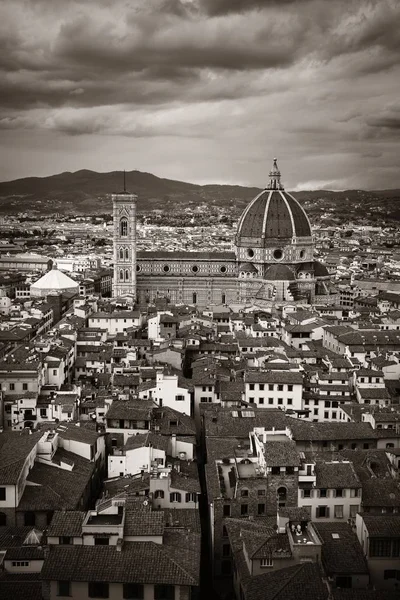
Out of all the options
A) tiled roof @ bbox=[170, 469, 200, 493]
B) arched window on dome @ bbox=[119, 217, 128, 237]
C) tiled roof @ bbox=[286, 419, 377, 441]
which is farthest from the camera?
arched window on dome @ bbox=[119, 217, 128, 237]

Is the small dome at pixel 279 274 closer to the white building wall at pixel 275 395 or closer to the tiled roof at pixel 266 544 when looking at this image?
the white building wall at pixel 275 395

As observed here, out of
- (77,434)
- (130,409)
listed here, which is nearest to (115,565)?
(77,434)

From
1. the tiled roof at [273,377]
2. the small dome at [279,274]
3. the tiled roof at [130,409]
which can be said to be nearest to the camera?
the tiled roof at [130,409]

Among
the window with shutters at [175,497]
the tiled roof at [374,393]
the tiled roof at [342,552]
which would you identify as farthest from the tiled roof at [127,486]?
the tiled roof at [374,393]

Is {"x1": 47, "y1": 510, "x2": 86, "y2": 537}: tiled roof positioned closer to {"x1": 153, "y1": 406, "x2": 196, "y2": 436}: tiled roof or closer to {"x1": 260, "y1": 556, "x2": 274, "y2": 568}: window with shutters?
{"x1": 260, "y1": 556, "x2": 274, "y2": 568}: window with shutters

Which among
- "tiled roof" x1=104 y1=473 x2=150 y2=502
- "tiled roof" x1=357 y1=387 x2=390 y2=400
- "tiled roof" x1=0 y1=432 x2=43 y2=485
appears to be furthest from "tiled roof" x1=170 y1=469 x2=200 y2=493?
"tiled roof" x1=357 y1=387 x2=390 y2=400

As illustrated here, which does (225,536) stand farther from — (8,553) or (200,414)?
(200,414)

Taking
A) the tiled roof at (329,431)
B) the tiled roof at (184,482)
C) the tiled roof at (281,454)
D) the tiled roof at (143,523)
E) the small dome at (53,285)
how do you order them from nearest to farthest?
the tiled roof at (143,523) → the tiled roof at (281,454) → the tiled roof at (184,482) → the tiled roof at (329,431) → the small dome at (53,285)
